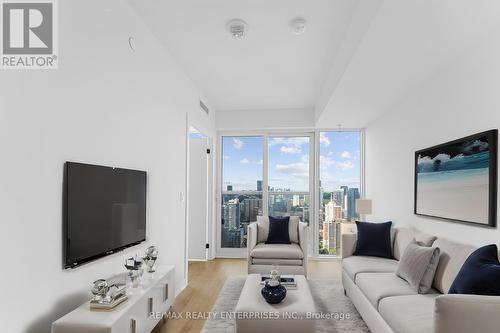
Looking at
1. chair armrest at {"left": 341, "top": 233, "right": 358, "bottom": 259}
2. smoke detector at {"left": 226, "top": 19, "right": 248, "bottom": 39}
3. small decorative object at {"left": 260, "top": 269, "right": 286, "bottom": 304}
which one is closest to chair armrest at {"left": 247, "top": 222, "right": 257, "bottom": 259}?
chair armrest at {"left": 341, "top": 233, "right": 358, "bottom": 259}

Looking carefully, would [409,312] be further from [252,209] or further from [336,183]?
[252,209]

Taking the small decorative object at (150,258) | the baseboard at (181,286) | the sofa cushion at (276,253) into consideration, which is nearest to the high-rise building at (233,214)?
the sofa cushion at (276,253)

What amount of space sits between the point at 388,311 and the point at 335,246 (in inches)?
142

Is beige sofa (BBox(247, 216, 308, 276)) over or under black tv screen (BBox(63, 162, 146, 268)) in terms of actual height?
under

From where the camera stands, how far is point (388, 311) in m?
2.18

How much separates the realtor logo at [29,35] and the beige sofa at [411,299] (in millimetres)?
2560

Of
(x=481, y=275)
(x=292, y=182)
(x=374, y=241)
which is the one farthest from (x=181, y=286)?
(x=481, y=275)

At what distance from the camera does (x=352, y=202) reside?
18.7ft

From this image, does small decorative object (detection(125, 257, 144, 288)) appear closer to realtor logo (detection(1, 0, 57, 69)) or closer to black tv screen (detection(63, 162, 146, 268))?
black tv screen (detection(63, 162, 146, 268))

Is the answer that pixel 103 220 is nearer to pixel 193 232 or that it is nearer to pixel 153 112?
pixel 153 112

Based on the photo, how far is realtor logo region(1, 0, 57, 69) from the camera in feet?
5.24

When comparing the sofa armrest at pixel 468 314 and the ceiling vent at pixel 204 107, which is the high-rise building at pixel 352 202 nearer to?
the ceiling vent at pixel 204 107

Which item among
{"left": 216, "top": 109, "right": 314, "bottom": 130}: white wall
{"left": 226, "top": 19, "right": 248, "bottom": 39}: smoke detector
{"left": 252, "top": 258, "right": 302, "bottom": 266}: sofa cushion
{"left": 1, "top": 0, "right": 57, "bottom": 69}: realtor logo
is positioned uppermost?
{"left": 226, "top": 19, "right": 248, "bottom": 39}: smoke detector

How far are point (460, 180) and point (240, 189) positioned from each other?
386 centimetres
